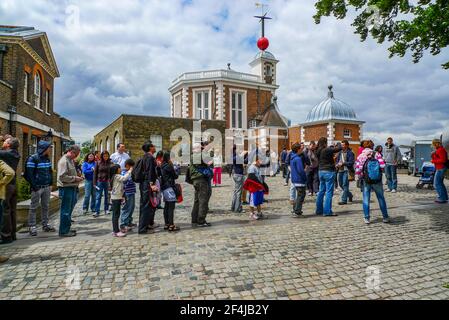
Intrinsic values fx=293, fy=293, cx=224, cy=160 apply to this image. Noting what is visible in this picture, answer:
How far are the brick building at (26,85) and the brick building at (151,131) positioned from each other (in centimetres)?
489

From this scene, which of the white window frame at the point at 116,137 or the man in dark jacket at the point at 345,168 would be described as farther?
the white window frame at the point at 116,137

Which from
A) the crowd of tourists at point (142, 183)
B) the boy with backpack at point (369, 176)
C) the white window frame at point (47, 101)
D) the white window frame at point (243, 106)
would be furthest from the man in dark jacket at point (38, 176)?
the white window frame at point (243, 106)

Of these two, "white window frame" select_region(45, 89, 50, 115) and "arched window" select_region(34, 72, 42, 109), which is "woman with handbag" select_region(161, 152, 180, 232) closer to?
"arched window" select_region(34, 72, 42, 109)

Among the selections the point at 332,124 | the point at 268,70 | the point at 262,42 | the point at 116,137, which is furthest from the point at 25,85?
the point at 268,70

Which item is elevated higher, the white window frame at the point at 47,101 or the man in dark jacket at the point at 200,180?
the white window frame at the point at 47,101

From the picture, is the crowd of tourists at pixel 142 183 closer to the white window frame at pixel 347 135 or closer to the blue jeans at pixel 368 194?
the blue jeans at pixel 368 194

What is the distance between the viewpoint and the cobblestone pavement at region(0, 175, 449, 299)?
3.42m

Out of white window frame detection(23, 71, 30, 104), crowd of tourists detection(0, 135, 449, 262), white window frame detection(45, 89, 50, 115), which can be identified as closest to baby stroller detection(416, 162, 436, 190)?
crowd of tourists detection(0, 135, 449, 262)

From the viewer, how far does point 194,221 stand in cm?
688

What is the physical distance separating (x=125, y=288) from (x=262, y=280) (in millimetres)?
1679

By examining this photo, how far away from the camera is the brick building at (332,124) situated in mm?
31719

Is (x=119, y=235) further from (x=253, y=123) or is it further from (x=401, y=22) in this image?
(x=253, y=123)

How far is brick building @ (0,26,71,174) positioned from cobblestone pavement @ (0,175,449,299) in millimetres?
8169
